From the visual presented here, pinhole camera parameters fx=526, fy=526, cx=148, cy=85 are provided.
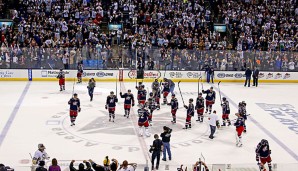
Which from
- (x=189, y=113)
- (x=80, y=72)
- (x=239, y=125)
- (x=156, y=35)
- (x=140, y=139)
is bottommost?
(x=140, y=139)

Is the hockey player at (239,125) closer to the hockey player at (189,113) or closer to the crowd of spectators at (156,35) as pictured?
the hockey player at (189,113)

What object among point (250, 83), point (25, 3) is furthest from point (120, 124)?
point (25, 3)

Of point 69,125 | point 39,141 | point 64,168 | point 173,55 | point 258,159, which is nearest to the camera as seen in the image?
point 64,168

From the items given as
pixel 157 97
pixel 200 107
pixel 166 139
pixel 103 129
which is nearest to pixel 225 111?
pixel 200 107

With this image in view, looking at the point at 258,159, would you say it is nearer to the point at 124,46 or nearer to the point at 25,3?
the point at 124,46

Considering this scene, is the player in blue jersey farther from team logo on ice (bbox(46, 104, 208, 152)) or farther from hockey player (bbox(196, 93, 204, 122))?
team logo on ice (bbox(46, 104, 208, 152))

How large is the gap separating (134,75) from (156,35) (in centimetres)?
385

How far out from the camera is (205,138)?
1812 centimetres

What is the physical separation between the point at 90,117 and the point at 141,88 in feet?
7.72

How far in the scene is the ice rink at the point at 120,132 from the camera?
16.0 m

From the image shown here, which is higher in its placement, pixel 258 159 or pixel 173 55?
pixel 173 55

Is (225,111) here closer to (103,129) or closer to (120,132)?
(120,132)

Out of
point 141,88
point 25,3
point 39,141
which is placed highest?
point 25,3

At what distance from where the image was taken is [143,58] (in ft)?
94.8
